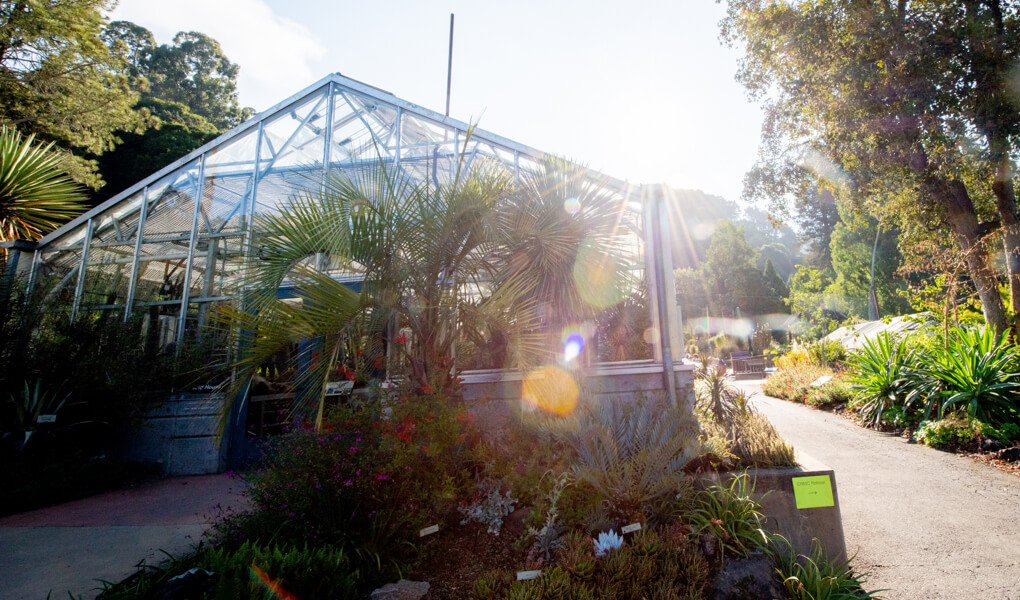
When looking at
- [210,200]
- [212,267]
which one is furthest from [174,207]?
[212,267]

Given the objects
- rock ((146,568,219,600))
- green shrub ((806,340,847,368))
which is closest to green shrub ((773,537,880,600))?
rock ((146,568,219,600))

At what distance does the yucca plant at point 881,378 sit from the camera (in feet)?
25.9

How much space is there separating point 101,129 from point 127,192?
5756 millimetres

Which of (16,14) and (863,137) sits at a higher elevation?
(16,14)

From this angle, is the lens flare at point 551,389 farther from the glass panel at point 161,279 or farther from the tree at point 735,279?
the tree at point 735,279

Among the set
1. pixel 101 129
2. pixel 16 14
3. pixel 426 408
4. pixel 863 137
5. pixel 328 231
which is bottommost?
pixel 426 408

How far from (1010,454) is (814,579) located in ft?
16.4

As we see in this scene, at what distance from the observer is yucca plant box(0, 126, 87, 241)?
23.1ft

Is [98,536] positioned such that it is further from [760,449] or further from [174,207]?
[760,449]

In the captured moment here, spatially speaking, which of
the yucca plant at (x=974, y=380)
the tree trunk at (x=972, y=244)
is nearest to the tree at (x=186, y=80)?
the tree trunk at (x=972, y=244)

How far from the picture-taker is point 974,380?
21.1ft

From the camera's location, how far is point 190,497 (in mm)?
5039

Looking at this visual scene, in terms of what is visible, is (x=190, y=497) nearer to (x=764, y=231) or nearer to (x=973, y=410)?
(x=973, y=410)

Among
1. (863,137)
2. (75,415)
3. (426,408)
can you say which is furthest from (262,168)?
(863,137)
